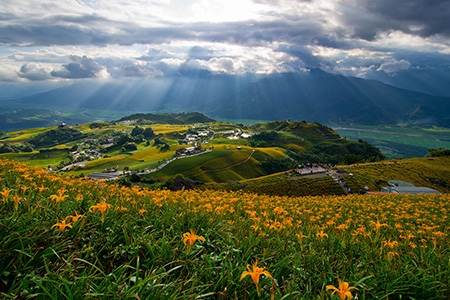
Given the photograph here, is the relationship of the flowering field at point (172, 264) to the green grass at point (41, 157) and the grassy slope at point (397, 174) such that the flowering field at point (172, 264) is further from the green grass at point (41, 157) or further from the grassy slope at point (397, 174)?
the green grass at point (41, 157)

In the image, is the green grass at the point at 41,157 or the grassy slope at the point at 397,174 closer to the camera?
the grassy slope at the point at 397,174

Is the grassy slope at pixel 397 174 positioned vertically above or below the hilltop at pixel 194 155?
above

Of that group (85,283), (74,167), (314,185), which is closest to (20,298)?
(85,283)

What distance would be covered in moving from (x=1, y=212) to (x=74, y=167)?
125 meters

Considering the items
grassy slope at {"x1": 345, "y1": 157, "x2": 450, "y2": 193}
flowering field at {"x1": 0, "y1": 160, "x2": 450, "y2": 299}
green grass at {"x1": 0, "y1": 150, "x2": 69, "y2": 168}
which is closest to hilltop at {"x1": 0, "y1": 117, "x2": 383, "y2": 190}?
green grass at {"x1": 0, "y1": 150, "x2": 69, "y2": 168}

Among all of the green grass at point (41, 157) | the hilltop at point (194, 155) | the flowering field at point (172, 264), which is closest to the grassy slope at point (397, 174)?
the hilltop at point (194, 155)

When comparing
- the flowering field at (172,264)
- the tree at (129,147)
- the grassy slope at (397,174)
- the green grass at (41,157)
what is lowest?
the green grass at (41,157)

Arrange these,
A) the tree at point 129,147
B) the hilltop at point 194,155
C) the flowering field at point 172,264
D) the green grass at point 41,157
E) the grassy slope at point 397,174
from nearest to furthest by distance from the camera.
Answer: the flowering field at point 172,264
the grassy slope at point 397,174
the hilltop at point 194,155
the green grass at point 41,157
the tree at point 129,147

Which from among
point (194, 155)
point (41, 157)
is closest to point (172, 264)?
point (194, 155)

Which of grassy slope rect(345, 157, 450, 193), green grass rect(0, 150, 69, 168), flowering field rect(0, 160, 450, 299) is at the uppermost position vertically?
flowering field rect(0, 160, 450, 299)

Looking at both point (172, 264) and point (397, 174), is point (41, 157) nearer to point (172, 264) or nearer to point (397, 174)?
point (172, 264)

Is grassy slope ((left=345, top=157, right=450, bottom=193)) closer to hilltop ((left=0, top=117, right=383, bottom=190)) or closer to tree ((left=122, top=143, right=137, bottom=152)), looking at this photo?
hilltop ((left=0, top=117, right=383, bottom=190))

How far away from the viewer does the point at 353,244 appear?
5066mm

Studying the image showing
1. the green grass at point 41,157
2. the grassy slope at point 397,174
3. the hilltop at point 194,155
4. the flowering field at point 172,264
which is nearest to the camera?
the flowering field at point 172,264
